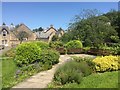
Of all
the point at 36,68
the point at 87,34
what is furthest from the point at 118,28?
the point at 36,68

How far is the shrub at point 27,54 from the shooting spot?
1445 cm

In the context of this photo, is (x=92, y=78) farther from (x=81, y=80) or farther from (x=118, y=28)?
(x=118, y=28)

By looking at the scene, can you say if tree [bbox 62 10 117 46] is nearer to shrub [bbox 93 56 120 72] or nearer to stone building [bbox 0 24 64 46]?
shrub [bbox 93 56 120 72]

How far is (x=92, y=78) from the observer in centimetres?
888

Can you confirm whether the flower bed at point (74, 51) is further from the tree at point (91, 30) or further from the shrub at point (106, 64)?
the shrub at point (106, 64)

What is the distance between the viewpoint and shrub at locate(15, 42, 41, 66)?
569 inches

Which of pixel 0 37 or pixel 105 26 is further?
pixel 0 37

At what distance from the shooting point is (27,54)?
14.6m

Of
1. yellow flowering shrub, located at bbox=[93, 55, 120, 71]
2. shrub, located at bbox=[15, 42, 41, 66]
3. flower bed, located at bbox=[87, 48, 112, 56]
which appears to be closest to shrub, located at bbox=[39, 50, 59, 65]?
shrub, located at bbox=[15, 42, 41, 66]

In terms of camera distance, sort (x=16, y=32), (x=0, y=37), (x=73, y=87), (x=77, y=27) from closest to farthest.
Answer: (x=73, y=87) → (x=77, y=27) → (x=0, y=37) → (x=16, y=32)

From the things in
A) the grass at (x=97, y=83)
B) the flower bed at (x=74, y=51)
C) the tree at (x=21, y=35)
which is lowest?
the grass at (x=97, y=83)

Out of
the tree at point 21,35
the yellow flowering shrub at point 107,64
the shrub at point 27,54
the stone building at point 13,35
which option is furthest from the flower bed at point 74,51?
the tree at point 21,35

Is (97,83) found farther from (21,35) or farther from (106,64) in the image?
(21,35)

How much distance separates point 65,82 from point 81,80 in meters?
0.58
